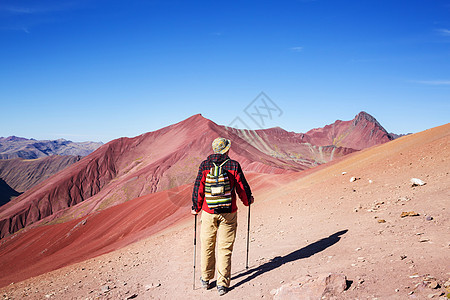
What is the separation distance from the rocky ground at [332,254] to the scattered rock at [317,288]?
12mm

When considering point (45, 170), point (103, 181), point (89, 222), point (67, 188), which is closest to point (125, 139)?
point (103, 181)

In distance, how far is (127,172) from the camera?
56781mm

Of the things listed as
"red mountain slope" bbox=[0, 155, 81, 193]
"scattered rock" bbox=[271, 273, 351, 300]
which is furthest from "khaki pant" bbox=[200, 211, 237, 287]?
"red mountain slope" bbox=[0, 155, 81, 193]

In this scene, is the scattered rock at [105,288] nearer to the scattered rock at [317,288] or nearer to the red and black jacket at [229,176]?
the red and black jacket at [229,176]

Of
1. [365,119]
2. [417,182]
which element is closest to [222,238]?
[417,182]

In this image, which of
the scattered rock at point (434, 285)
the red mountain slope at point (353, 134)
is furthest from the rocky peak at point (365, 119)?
the scattered rock at point (434, 285)

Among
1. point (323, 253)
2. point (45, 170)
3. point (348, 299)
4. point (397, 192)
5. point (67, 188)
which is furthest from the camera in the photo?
point (45, 170)

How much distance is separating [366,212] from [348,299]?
414cm

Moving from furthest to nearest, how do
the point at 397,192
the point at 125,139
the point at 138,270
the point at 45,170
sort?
the point at 45,170 → the point at 125,139 → the point at 397,192 → the point at 138,270

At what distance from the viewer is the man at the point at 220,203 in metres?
4.29

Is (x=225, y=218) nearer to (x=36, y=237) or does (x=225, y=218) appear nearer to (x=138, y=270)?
(x=138, y=270)

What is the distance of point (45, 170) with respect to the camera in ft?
548

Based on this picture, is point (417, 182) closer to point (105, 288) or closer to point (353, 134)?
point (105, 288)

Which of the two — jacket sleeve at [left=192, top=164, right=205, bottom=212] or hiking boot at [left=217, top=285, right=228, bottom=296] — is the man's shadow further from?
jacket sleeve at [left=192, top=164, right=205, bottom=212]
